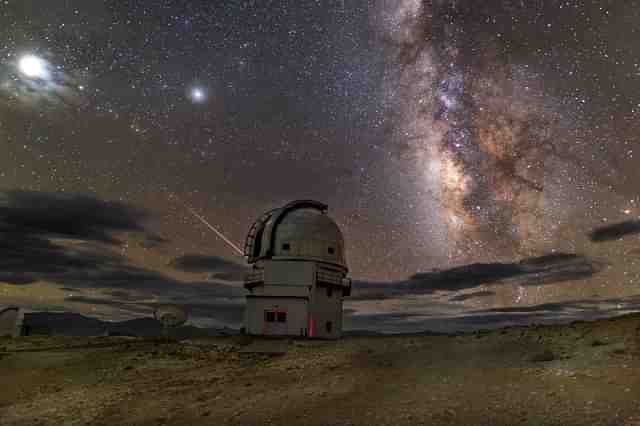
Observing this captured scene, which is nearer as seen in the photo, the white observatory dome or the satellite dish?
the satellite dish

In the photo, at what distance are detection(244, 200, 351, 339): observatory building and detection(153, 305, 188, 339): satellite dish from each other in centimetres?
515

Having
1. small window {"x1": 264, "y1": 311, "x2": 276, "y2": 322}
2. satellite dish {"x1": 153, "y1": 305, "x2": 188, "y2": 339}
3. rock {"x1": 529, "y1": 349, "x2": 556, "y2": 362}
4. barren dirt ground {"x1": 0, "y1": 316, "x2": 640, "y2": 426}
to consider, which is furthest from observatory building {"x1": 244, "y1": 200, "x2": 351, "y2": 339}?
rock {"x1": 529, "y1": 349, "x2": 556, "y2": 362}

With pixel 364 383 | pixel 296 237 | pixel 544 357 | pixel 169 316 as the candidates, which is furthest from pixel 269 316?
pixel 544 357

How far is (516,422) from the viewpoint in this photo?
870 centimetres

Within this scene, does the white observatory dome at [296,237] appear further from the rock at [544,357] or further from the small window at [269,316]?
the rock at [544,357]

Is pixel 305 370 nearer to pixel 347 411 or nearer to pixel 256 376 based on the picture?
pixel 256 376

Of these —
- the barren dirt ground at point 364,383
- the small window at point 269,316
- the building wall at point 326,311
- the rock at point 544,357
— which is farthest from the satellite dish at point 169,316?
the rock at point 544,357

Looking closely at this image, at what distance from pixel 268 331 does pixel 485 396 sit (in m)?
24.0

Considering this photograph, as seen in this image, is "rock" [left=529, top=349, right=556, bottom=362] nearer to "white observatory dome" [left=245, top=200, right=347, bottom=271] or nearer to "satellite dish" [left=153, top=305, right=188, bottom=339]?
"white observatory dome" [left=245, top=200, right=347, bottom=271]

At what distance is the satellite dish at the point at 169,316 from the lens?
30.6 metres

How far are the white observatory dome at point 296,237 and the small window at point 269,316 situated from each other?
4.70m

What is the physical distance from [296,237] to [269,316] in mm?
7186

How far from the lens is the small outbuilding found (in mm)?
33688

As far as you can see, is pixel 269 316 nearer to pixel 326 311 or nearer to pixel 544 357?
pixel 326 311
